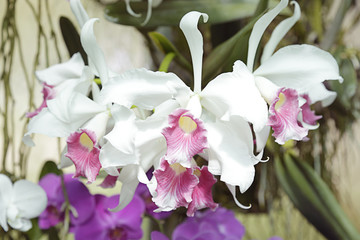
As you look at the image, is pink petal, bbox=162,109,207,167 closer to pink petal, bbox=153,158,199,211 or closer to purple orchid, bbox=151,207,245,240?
pink petal, bbox=153,158,199,211

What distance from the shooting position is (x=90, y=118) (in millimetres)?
432

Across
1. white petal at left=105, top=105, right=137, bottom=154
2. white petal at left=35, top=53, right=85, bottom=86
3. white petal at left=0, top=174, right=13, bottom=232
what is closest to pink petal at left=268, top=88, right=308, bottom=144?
white petal at left=105, top=105, right=137, bottom=154

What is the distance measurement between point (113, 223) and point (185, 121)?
0.85 feet

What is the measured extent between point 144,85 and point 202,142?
72 mm

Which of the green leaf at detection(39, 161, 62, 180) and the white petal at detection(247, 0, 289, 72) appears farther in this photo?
the green leaf at detection(39, 161, 62, 180)

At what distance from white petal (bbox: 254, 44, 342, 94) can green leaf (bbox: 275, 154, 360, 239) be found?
245 millimetres

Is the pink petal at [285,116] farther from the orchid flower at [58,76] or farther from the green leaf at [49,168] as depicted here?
the green leaf at [49,168]

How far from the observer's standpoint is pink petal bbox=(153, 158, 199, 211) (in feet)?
1.23

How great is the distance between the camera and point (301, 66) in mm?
430

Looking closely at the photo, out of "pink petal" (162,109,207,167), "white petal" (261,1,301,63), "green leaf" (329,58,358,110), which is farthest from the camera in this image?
"green leaf" (329,58,358,110)

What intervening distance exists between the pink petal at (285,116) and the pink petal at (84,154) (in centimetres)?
16

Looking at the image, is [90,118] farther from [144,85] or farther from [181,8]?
[181,8]

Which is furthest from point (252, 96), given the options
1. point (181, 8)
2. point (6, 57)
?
point (6, 57)

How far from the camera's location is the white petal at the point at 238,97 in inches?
14.7
